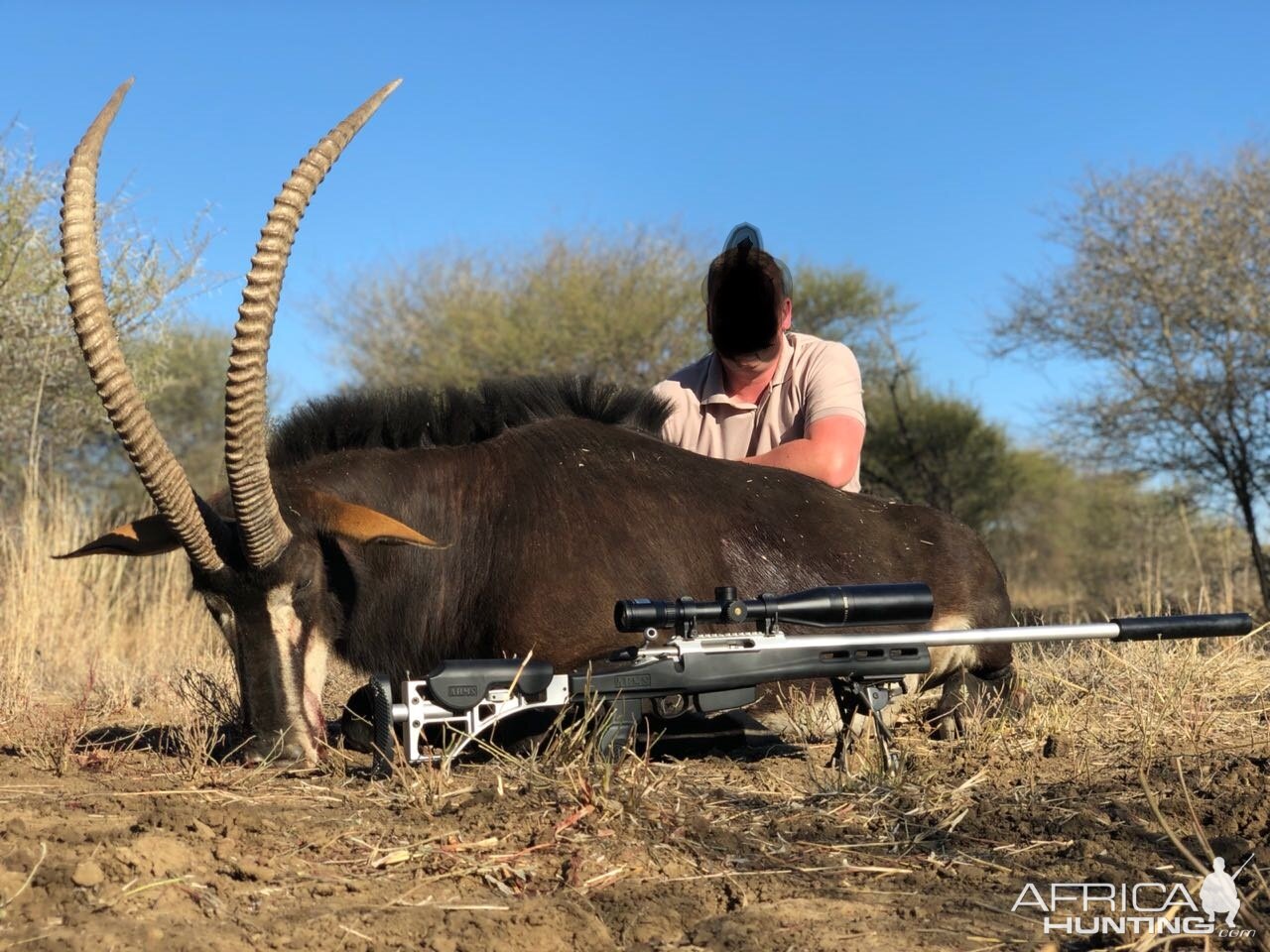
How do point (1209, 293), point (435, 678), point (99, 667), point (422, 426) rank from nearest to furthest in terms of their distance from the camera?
point (435, 678) < point (422, 426) < point (99, 667) < point (1209, 293)

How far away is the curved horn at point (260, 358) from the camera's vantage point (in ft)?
13.4

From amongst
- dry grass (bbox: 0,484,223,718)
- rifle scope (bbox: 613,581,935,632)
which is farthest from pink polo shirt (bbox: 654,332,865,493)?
dry grass (bbox: 0,484,223,718)

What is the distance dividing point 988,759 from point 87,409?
894 centimetres

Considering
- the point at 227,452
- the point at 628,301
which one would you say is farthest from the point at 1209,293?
the point at 227,452

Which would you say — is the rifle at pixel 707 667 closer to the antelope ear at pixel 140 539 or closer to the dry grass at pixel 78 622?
the antelope ear at pixel 140 539

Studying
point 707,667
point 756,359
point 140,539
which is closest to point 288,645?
point 140,539

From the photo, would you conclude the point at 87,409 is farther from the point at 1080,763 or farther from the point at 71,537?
the point at 1080,763

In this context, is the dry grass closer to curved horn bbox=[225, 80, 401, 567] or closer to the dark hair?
curved horn bbox=[225, 80, 401, 567]

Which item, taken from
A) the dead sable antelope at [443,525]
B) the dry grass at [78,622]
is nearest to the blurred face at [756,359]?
the dead sable antelope at [443,525]

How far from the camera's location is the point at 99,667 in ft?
24.9

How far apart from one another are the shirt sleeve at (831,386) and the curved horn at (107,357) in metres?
2.78

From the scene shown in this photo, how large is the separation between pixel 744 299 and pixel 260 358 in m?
2.79

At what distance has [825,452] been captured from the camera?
575cm

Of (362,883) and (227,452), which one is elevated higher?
(227,452)
